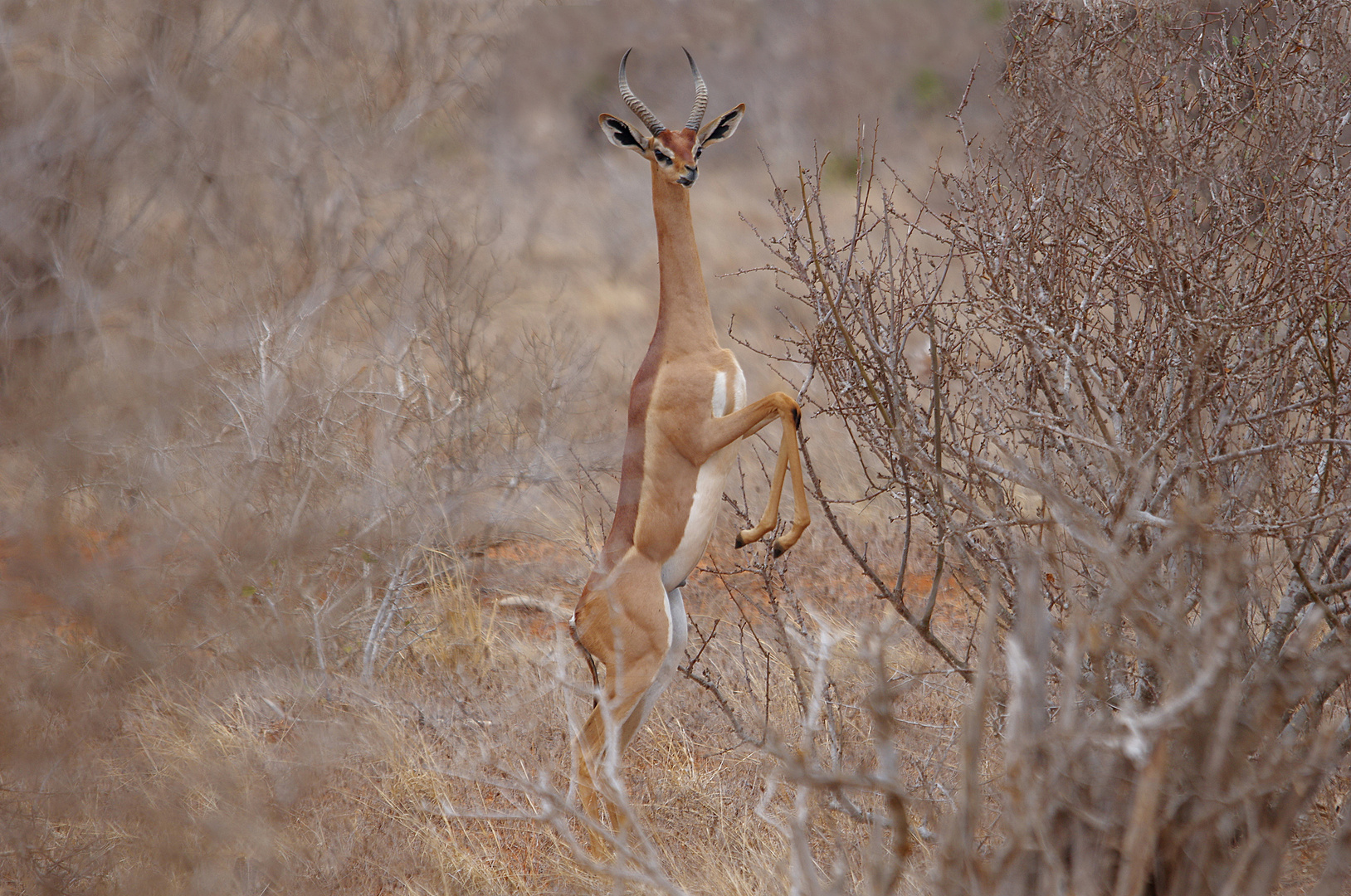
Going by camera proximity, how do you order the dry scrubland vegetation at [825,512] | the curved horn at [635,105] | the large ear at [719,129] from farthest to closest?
the large ear at [719,129]
the curved horn at [635,105]
the dry scrubland vegetation at [825,512]

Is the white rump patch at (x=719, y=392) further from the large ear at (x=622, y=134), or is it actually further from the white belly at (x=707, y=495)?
the large ear at (x=622, y=134)

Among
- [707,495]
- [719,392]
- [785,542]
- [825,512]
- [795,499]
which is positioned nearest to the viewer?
[785,542]

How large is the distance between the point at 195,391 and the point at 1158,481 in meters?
2.42

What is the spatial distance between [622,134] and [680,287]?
496 millimetres

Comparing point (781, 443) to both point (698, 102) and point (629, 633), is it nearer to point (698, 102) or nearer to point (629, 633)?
point (629, 633)

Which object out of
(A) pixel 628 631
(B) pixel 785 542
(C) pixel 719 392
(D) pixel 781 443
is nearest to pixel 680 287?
(C) pixel 719 392

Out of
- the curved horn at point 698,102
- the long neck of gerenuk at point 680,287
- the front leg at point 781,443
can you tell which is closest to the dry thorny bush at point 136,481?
the front leg at point 781,443

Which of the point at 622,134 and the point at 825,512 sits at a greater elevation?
the point at 622,134

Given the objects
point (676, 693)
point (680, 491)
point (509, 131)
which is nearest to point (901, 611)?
point (680, 491)

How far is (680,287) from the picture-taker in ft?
10.6

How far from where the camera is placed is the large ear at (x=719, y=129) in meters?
3.24

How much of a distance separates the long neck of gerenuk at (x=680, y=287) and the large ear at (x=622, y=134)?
11cm

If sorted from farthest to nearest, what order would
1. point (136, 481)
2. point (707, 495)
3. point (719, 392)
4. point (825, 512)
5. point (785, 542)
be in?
point (825, 512) < point (707, 495) < point (719, 392) < point (785, 542) < point (136, 481)

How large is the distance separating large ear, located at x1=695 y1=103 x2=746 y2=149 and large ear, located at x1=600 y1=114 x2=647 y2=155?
0.17 meters
